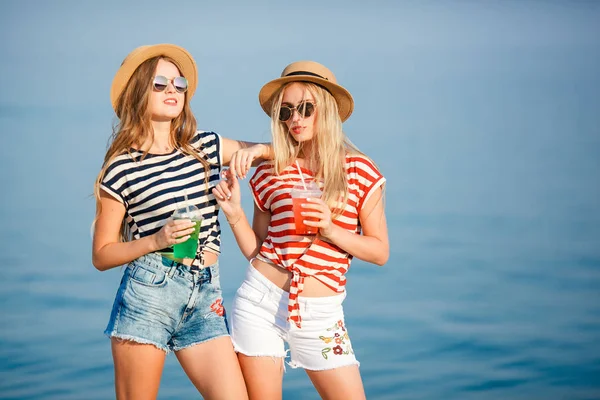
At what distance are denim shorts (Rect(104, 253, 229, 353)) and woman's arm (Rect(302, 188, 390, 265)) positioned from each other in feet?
1.92

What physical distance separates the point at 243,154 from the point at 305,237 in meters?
0.48

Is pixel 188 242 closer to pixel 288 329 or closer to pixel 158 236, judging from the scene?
pixel 158 236

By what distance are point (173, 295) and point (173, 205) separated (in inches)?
15.7

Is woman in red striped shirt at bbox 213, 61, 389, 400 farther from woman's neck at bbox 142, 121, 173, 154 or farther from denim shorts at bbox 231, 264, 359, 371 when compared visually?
woman's neck at bbox 142, 121, 173, 154

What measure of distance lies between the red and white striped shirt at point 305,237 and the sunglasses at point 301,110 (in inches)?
10.1

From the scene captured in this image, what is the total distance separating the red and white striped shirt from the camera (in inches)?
173

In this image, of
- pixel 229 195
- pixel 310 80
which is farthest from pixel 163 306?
pixel 310 80

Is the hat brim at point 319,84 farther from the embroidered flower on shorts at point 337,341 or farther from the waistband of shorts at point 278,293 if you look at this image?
the embroidered flower on shorts at point 337,341

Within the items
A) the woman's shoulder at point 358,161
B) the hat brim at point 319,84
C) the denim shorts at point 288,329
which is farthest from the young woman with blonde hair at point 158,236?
the woman's shoulder at point 358,161

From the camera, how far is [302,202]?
4.18 m

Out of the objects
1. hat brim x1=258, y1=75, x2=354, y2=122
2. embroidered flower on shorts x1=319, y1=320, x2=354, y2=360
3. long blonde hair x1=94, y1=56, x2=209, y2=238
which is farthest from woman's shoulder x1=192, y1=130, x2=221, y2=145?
embroidered flower on shorts x1=319, y1=320, x2=354, y2=360

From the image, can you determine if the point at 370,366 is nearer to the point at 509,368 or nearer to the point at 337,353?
the point at 509,368

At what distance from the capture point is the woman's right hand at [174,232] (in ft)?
13.2

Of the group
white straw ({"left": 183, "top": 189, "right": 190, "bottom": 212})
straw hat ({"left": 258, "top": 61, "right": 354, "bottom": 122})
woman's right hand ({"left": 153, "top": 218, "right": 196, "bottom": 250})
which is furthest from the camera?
straw hat ({"left": 258, "top": 61, "right": 354, "bottom": 122})
